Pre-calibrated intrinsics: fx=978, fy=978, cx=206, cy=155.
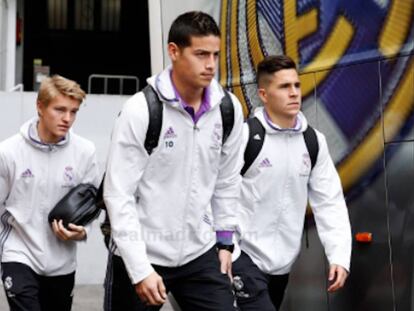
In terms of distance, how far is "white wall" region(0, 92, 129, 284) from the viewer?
11.6 metres

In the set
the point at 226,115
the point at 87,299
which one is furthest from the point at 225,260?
the point at 87,299

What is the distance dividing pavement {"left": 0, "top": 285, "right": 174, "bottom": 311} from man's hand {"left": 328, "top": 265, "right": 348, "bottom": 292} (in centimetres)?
426

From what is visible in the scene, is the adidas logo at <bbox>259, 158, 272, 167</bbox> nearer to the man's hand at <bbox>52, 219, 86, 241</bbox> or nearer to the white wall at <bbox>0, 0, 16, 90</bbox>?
the man's hand at <bbox>52, 219, 86, 241</bbox>

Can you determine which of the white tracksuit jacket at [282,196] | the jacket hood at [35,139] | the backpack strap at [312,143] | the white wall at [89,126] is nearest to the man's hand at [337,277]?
the white tracksuit jacket at [282,196]

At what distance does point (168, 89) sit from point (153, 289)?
2.96 feet

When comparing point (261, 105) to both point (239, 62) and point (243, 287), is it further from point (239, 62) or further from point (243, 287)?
point (243, 287)

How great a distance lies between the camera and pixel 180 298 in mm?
4543

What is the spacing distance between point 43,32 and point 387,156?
774 inches

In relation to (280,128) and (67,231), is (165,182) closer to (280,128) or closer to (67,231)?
(67,231)

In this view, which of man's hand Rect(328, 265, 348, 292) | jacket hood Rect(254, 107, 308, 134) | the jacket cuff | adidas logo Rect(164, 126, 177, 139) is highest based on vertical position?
adidas logo Rect(164, 126, 177, 139)

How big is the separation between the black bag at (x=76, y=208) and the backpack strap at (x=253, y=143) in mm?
879

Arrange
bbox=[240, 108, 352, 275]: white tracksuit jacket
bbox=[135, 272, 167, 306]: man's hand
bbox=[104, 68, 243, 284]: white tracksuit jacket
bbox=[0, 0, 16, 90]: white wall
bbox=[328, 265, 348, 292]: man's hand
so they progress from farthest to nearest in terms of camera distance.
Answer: bbox=[0, 0, 16, 90]: white wall → bbox=[240, 108, 352, 275]: white tracksuit jacket → bbox=[328, 265, 348, 292]: man's hand → bbox=[104, 68, 243, 284]: white tracksuit jacket → bbox=[135, 272, 167, 306]: man's hand

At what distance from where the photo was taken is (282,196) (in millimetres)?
5613

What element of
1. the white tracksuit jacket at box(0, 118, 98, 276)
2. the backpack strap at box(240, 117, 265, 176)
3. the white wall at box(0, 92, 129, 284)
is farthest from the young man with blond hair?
the white wall at box(0, 92, 129, 284)
